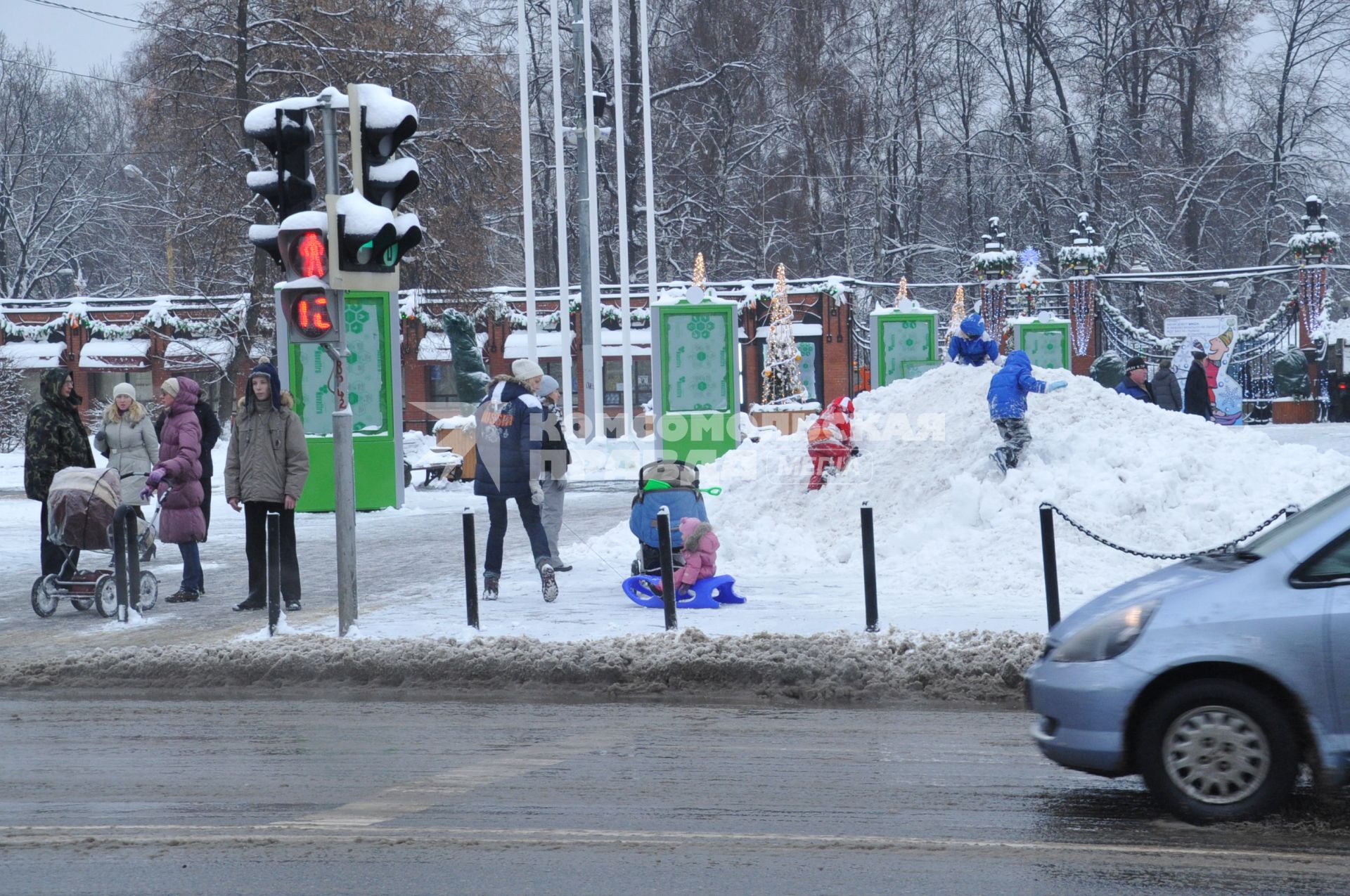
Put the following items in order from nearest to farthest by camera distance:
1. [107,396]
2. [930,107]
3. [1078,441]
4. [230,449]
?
1. [230,449]
2. [1078,441]
3. [107,396]
4. [930,107]

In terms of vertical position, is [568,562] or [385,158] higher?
[385,158]

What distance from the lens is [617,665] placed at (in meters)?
9.16

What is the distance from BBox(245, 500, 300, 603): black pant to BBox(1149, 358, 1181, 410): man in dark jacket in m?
16.3

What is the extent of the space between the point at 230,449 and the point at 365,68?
22161 millimetres

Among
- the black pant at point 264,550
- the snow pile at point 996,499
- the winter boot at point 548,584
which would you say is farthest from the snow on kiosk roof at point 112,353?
the winter boot at point 548,584

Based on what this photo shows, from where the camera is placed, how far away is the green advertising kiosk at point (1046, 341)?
107ft

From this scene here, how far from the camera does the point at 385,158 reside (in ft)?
32.4

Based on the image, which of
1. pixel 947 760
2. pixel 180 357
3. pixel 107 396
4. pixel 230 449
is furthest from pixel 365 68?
pixel 947 760

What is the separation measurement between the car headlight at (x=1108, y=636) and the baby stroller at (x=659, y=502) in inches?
229

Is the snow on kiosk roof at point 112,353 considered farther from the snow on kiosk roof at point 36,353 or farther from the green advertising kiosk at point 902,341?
the green advertising kiosk at point 902,341

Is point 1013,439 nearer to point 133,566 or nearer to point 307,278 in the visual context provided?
point 307,278

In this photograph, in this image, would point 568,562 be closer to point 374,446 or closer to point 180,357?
point 374,446

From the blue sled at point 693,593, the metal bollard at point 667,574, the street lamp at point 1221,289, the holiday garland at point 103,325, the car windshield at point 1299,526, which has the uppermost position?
the holiday garland at point 103,325

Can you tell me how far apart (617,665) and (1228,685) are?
439 cm
